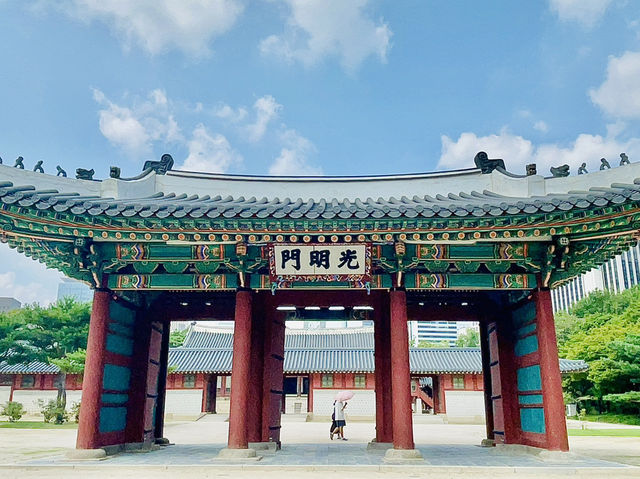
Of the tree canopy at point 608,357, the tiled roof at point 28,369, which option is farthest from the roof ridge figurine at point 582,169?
the tiled roof at point 28,369

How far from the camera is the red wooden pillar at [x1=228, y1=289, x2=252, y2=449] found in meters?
10.4

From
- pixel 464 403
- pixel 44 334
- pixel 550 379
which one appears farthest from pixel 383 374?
pixel 464 403

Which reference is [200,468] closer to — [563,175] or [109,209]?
[109,209]

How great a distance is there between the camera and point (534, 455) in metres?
11.3

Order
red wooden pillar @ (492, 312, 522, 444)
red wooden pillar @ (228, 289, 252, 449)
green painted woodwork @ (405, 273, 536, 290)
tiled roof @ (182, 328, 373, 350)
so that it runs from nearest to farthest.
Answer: red wooden pillar @ (228, 289, 252, 449), green painted woodwork @ (405, 273, 536, 290), red wooden pillar @ (492, 312, 522, 444), tiled roof @ (182, 328, 373, 350)

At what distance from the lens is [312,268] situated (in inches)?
424

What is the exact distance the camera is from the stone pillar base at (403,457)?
32.5 feet

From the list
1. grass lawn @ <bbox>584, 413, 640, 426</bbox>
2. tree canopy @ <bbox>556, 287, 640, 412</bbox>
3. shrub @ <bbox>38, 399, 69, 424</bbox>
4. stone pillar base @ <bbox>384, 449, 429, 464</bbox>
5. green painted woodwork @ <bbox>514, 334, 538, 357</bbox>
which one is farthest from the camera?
tree canopy @ <bbox>556, 287, 640, 412</bbox>

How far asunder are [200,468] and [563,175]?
395 inches

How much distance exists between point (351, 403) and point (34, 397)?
77.1ft

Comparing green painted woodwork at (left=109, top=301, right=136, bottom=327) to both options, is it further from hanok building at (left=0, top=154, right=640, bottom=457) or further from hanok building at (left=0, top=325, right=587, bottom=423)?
hanok building at (left=0, top=325, right=587, bottom=423)

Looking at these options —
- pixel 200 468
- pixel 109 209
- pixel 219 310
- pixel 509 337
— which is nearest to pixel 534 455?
pixel 509 337

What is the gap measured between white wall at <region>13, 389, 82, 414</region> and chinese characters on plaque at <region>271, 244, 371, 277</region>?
113ft

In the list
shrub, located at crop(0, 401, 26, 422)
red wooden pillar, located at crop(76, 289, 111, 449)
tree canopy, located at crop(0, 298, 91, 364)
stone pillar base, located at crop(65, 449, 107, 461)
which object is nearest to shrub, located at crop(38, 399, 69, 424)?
shrub, located at crop(0, 401, 26, 422)
